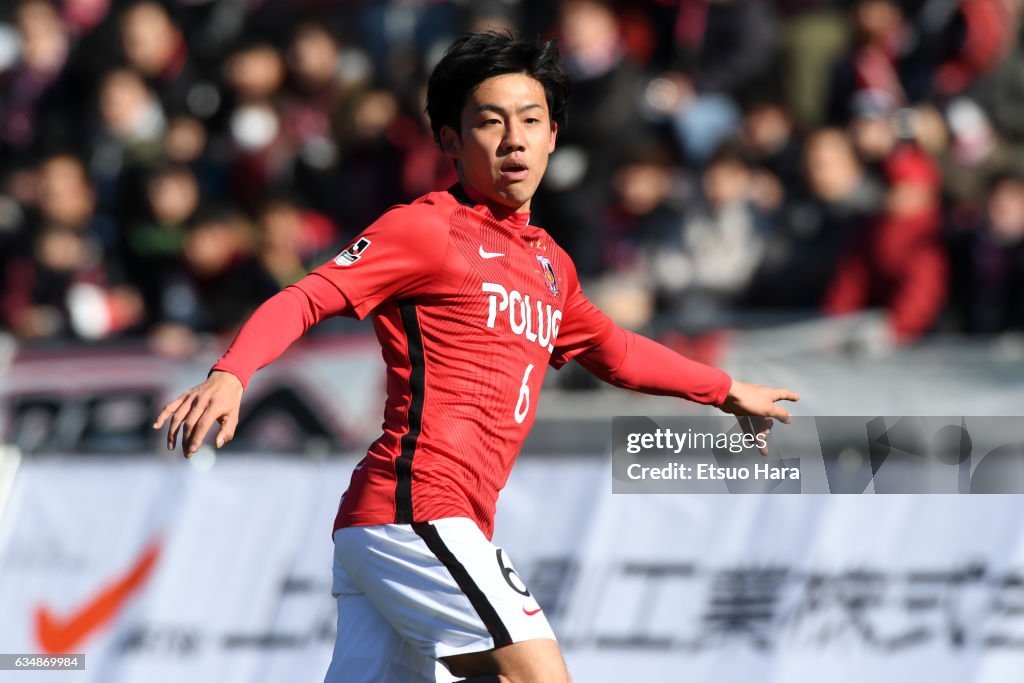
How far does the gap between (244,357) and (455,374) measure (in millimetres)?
681

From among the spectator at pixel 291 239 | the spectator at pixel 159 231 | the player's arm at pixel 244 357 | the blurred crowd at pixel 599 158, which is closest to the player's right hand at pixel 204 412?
the player's arm at pixel 244 357

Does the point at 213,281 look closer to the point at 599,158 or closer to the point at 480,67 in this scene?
the point at 599,158

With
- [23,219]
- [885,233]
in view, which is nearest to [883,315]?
[885,233]

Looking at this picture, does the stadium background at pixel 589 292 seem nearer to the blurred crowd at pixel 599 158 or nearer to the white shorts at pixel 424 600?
the blurred crowd at pixel 599 158

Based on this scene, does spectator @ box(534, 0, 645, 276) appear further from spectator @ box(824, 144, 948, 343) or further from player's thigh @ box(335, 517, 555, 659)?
player's thigh @ box(335, 517, 555, 659)

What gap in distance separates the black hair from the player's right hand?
44.4 inches

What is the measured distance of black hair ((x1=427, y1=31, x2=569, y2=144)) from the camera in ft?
13.9

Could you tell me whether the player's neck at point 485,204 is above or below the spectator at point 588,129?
below

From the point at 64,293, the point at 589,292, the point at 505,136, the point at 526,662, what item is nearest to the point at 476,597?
the point at 526,662

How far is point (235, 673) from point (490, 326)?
10.4 feet

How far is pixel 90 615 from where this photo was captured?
6.90 m

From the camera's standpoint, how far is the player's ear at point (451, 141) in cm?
432

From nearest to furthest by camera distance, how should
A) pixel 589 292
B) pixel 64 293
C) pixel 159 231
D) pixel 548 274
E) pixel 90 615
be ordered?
pixel 548 274 < pixel 90 615 < pixel 589 292 < pixel 64 293 < pixel 159 231

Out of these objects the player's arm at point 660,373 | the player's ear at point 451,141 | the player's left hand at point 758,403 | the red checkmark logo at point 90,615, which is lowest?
the red checkmark logo at point 90,615
